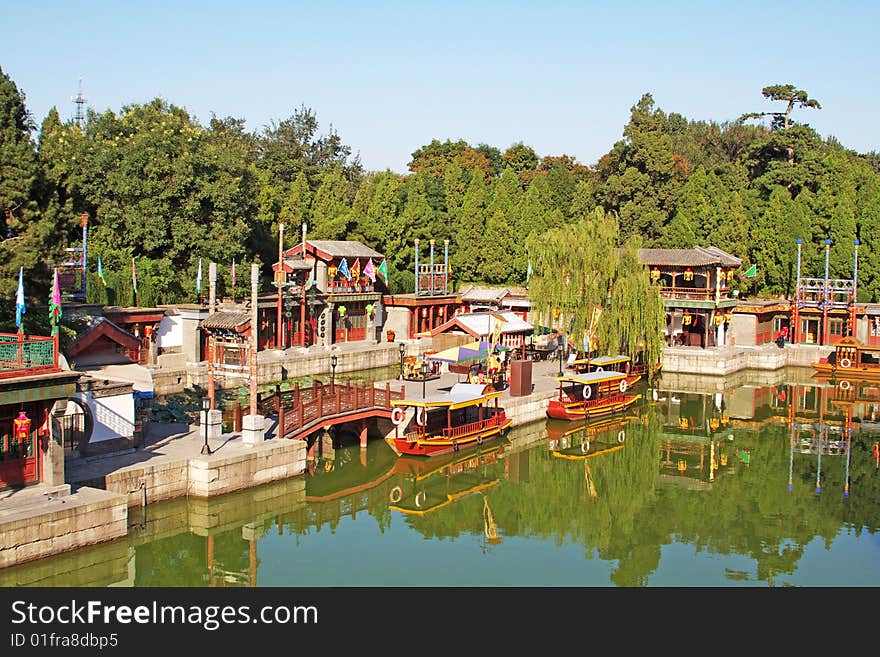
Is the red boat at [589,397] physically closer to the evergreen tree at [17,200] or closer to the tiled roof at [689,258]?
the tiled roof at [689,258]

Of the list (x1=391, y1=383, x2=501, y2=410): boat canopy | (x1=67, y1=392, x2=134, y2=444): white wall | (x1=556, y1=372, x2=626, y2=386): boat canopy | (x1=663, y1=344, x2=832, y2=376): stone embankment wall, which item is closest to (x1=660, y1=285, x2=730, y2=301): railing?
(x1=663, y1=344, x2=832, y2=376): stone embankment wall

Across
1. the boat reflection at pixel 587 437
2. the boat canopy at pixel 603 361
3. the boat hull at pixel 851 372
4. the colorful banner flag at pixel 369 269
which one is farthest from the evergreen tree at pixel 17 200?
the boat hull at pixel 851 372

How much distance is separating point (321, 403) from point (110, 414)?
573 centimetres

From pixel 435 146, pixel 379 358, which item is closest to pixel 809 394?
pixel 379 358

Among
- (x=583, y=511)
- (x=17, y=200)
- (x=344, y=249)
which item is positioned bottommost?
(x=583, y=511)

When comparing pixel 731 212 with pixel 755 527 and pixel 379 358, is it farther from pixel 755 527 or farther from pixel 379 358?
pixel 755 527

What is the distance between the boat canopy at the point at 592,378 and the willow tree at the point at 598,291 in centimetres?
358

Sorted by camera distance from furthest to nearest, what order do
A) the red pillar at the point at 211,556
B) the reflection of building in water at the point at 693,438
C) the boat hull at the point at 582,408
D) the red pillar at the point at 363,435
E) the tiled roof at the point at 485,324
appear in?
1. the tiled roof at the point at 485,324
2. the boat hull at the point at 582,408
3. the red pillar at the point at 363,435
4. the reflection of building in water at the point at 693,438
5. the red pillar at the point at 211,556

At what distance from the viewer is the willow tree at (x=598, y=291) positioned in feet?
126

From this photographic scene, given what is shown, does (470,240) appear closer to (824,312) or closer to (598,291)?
(824,312)

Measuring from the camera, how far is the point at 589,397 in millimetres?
33656

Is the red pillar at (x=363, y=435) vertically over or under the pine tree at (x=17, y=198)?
under

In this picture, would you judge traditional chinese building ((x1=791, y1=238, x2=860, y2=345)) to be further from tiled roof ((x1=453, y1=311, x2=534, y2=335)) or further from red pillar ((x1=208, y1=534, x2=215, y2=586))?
red pillar ((x1=208, y1=534, x2=215, y2=586))

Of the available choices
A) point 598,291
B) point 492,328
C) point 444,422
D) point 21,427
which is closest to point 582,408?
point 444,422
